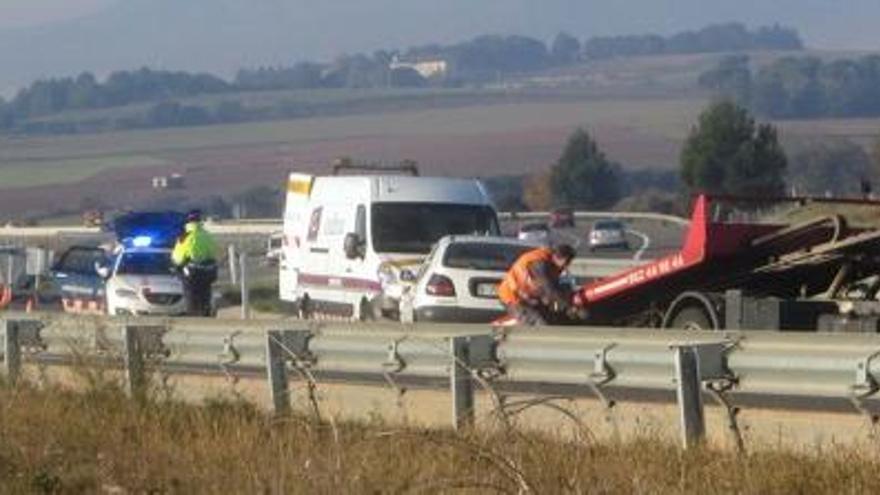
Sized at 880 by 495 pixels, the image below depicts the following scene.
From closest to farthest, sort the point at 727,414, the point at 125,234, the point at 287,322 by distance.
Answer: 1. the point at 727,414
2. the point at 287,322
3. the point at 125,234

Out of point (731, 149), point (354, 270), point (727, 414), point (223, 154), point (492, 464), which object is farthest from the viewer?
point (223, 154)

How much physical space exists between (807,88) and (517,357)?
15048 centimetres

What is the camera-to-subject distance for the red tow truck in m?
19.6

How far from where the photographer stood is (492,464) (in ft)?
31.2

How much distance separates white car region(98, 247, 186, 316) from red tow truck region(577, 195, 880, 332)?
469 inches

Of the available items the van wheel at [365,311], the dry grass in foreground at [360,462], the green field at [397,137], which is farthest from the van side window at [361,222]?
the green field at [397,137]

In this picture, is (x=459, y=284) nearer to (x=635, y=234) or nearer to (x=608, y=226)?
(x=608, y=226)

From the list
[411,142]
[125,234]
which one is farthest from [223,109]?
[125,234]

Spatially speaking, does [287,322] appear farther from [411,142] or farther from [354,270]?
[411,142]

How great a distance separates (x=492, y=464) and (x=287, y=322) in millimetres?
7487

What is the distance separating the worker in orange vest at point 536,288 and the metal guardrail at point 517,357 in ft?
10.6

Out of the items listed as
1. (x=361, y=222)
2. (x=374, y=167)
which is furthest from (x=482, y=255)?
(x=374, y=167)

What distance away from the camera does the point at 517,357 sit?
1382 centimetres

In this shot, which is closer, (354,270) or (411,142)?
(354,270)
